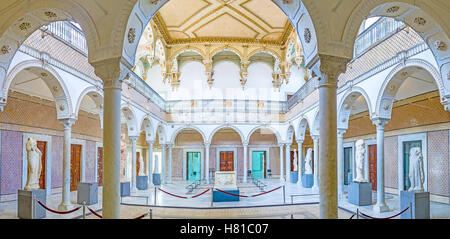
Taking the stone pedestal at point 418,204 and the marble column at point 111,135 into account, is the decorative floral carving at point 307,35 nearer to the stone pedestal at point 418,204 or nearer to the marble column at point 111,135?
the marble column at point 111,135

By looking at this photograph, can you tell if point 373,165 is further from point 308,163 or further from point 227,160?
point 227,160

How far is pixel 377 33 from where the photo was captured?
32.1ft

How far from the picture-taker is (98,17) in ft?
16.1

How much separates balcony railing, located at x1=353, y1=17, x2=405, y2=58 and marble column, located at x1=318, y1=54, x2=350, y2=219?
5.01 m

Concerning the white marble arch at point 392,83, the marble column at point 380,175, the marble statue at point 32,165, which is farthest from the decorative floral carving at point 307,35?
the marble statue at point 32,165

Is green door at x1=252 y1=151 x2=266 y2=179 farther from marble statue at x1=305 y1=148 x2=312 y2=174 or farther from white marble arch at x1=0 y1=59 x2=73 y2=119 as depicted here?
white marble arch at x1=0 y1=59 x2=73 y2=119

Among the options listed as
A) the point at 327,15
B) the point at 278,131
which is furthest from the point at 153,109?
the point at 327,15

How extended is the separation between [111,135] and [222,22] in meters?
15.9

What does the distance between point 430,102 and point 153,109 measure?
43.8 ft

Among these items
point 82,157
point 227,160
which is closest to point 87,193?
point 82,157

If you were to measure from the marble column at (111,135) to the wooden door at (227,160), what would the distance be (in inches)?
803

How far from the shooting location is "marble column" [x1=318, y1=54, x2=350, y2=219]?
4.67 m

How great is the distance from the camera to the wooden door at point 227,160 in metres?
25.1
